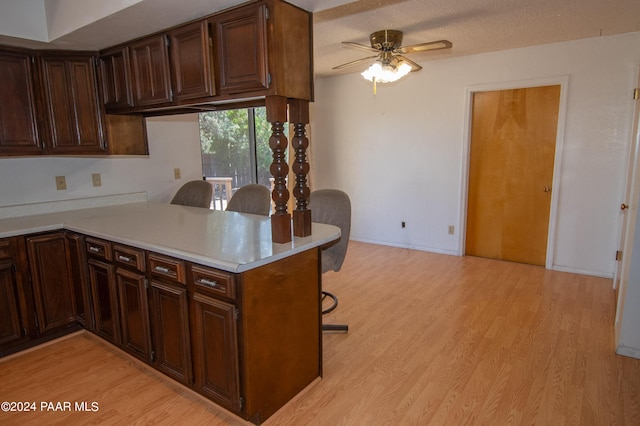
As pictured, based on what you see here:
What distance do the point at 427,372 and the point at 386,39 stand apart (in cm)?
275

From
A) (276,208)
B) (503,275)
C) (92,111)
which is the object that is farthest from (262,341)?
(503,275)

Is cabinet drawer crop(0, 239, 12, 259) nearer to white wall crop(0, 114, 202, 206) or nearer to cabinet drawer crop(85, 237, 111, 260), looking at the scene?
cabinet drawer crop(85, 237, 111, 260)

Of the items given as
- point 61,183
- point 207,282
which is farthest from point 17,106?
point 207,282

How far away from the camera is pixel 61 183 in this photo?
10.5 feet

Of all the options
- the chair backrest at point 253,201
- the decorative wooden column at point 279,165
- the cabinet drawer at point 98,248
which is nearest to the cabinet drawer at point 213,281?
the decorative wooden column at point 279,165

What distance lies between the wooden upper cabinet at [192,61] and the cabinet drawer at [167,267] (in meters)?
0.96

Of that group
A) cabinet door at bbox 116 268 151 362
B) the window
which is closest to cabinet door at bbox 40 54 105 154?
cabinet door at bbox 116 268 151 362

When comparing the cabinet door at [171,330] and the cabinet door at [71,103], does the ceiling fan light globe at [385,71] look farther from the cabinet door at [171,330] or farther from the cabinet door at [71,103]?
the cabinet door at [171,330]

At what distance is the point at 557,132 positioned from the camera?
3.97 m

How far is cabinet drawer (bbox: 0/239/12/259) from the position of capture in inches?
96.7

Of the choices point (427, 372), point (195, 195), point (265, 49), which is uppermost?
point (265, 49)

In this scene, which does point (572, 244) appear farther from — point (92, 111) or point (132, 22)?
point (92, 111)

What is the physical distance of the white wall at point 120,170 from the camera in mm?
2977

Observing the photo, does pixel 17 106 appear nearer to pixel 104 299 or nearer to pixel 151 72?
pixel 151 72
